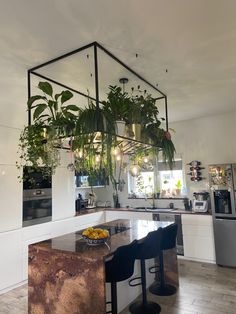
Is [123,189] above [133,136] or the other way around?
the other way around

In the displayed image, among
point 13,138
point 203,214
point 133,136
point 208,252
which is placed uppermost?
point 13,138

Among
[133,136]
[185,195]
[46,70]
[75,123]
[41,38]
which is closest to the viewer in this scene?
[41,38]

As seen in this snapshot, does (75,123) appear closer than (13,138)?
Yes

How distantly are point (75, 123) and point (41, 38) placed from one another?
76 centimetres

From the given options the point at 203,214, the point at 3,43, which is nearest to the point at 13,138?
the point at 3,43

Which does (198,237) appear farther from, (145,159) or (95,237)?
(95,237)

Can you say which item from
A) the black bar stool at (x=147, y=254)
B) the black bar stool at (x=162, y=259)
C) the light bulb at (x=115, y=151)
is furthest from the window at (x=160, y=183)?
the light bulb at (x=115, y=151)

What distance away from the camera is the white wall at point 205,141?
4.66 m

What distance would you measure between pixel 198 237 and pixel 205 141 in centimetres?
190

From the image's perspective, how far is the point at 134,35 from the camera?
78.7 inches

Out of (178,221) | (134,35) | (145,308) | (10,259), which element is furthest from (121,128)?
(178,221)

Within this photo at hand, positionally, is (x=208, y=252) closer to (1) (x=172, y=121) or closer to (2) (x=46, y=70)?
(1) (x=172, y=121)

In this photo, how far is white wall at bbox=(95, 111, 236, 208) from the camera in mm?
4656

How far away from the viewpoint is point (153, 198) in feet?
17.7
